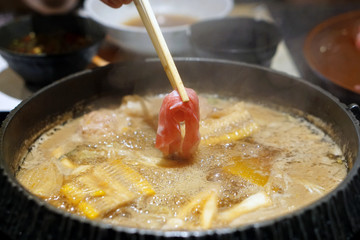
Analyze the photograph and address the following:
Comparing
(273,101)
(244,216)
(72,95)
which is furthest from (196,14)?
(244,216)

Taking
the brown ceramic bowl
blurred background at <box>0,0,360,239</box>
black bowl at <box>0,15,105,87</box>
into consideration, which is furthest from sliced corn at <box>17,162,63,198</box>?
the brown ceramic bowl

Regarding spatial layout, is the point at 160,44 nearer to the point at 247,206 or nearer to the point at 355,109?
the point at 247,206

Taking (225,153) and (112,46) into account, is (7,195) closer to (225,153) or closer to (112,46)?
(225,153)

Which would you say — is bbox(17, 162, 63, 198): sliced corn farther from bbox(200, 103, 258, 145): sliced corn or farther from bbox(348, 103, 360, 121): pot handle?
bbox(348, 103, 360, 121): pot handle

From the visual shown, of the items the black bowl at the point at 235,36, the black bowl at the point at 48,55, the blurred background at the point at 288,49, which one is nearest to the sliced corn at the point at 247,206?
the blurred background at the point at 288,49


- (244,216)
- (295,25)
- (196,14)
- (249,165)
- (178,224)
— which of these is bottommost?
(295,25)

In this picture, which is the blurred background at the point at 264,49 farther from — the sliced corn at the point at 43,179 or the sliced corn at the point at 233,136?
the sliced corn at the point at 43,179
